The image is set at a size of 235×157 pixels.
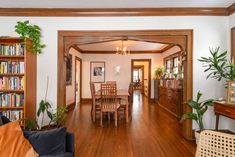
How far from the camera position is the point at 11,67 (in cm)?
357

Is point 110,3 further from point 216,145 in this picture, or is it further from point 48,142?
point 216,145

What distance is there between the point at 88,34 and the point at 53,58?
2.90ft

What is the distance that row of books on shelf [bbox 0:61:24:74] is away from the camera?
3.56 metres

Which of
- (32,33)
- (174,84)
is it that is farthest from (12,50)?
(174,84)

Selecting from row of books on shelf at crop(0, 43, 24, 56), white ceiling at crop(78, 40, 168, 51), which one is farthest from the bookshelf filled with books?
white ceiling at crop(78, 40, 168, 51)

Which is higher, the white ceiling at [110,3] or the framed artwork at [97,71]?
the white ceiling at [110,3]

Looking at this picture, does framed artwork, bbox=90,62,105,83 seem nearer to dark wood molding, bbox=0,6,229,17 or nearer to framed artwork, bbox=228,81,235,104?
dark wood molding, bbox=0,6,229,17

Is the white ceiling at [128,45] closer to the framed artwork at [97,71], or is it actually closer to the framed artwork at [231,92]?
the framed artwork at [97,71]

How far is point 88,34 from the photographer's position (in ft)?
12.7

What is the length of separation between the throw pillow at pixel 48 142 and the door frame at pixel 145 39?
2068 mm

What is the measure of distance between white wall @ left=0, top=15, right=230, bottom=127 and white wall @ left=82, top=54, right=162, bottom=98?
17.7 ft

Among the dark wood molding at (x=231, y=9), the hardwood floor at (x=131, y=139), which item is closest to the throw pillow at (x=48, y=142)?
the hardwood floor at (x=131, y=139)

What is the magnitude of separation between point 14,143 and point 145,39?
2.99 meters

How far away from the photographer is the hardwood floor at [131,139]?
3.12 m
